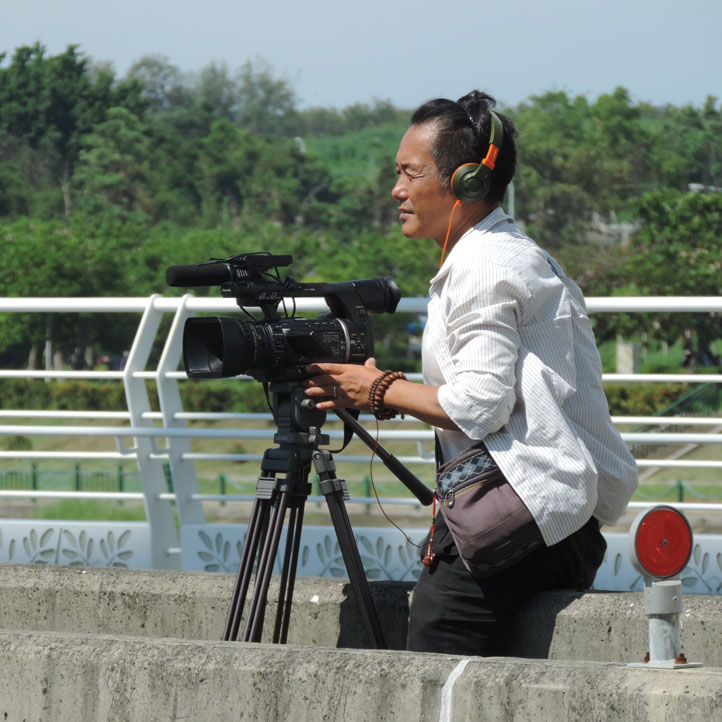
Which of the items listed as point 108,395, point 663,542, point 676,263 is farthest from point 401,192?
point 676,263

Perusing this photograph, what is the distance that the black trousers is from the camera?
116 inches

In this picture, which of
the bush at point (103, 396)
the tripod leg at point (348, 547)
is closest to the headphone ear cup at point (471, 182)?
the tripod leg at point (348, 547)

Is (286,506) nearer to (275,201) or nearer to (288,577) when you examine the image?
(288,577)

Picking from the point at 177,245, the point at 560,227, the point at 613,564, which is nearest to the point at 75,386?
the point at 177,245

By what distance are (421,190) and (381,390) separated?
0.43m

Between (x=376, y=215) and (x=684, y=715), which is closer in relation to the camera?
(x=684, y=715)

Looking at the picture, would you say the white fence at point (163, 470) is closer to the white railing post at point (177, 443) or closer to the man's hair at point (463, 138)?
the white railing post at point (177, 443)

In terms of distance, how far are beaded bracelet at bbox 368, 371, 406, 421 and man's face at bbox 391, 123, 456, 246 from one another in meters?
0.29

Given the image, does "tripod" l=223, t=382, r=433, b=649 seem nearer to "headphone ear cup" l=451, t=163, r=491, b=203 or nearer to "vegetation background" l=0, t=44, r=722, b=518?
"headphone ear cup" l=451, t=163, r=491, b=203

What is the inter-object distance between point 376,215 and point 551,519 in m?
80.6

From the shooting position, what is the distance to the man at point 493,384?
2.79m

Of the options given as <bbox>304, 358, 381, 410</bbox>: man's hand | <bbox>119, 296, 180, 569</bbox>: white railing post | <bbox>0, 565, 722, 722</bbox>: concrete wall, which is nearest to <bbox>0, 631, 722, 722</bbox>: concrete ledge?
<bbox>0, 565, 722, 722</bbox>: concrete wall

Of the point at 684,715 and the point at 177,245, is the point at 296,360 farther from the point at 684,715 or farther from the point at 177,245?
the point at 177,245

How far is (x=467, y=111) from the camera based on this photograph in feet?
9.98
